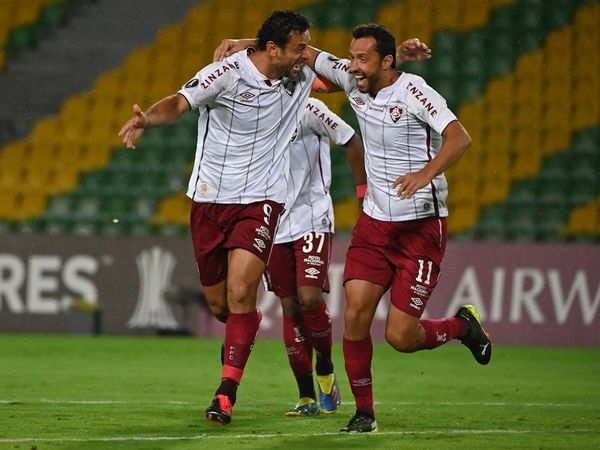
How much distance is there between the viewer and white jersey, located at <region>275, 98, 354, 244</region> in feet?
24.6

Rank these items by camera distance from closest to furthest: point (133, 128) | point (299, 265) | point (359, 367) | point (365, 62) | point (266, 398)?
point (133, 128)
point (359, 367)
point (365, 62)
point (299, 265)
point (266, 398)

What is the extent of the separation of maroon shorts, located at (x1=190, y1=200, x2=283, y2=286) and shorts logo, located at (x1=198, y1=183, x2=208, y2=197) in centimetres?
6

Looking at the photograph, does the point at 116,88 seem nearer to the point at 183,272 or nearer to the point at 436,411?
the point at 183,272

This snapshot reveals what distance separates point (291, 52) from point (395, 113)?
696mm

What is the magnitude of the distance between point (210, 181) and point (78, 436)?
1.67 metres

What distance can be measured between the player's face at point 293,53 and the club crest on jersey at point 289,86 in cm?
12

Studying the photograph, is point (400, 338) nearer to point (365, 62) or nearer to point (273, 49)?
point (365, 62)

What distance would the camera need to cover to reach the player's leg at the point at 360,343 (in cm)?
627

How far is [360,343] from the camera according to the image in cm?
634

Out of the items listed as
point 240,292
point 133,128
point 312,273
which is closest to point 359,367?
point 240,292

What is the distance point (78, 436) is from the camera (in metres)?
5.86

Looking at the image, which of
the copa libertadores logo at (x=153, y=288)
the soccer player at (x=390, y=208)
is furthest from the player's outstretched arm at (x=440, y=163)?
the copa libertadores logo at (x=153, y=288)

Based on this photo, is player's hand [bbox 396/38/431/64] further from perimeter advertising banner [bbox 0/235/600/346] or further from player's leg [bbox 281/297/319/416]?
perimeter advertising banner [bbox 0/235/600/346]

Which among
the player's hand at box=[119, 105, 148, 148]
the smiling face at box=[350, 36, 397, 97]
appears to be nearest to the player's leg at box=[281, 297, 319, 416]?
the smiling face at box=[350, 36, 397, 97]
